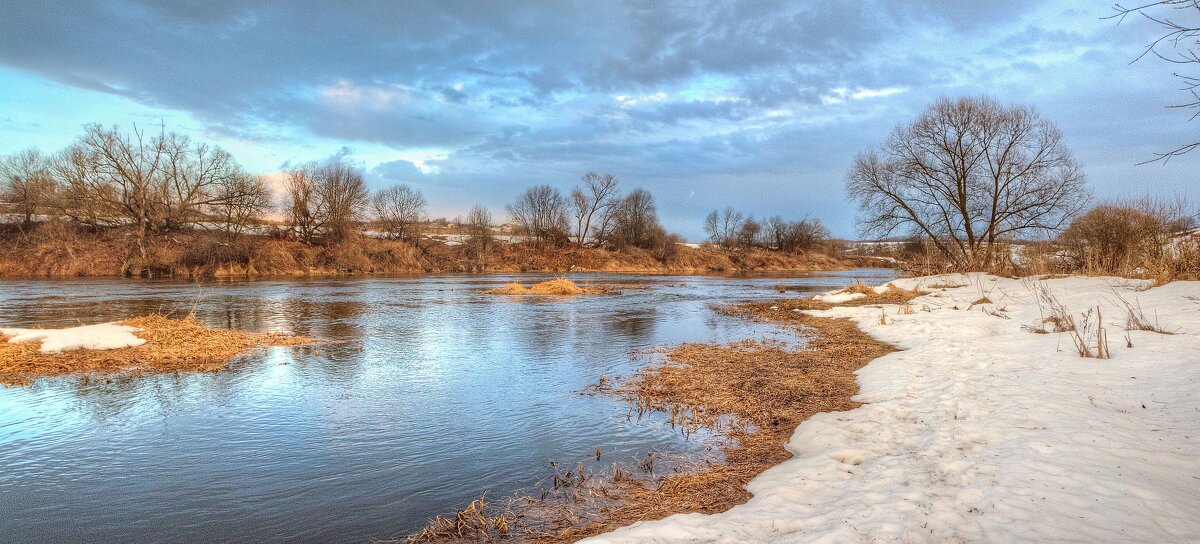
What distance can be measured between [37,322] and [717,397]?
1851 centimetres

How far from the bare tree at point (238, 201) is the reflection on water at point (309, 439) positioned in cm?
4459

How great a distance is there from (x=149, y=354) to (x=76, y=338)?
1.83 metres

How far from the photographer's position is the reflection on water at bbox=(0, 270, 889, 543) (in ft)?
15.2

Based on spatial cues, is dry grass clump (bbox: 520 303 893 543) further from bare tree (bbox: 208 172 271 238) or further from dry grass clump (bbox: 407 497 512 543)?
bare tree (bbox: 208 172 271 238)

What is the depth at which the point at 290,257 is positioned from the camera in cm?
5191

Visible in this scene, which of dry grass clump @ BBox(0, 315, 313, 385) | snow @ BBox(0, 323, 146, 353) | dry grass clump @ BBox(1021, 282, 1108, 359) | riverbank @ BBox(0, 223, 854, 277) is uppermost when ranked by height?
riverbank @ BBox(0, 223, 854, 277)

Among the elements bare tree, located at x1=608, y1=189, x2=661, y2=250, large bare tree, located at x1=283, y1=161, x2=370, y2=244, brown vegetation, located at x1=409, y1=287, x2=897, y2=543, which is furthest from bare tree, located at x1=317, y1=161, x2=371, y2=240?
brown vegetation, located at x1=409, y1=287, x2=897, y2=543

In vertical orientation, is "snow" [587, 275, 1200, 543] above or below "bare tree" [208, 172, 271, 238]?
below

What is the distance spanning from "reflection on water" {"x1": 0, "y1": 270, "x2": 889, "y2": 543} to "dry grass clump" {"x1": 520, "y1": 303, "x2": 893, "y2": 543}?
81cm

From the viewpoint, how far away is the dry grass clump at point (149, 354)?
993 cm

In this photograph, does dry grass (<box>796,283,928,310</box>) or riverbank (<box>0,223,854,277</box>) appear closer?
dry grass (<box>796,283,928,310</box>)

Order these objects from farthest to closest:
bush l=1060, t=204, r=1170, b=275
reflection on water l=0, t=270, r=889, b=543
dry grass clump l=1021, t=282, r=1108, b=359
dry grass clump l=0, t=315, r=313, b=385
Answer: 1. bush l=1060, t=204, r=1170, b=275
2. dry grass clump l=0, t=315, r=313, b=385
3. dry grass clump l=1021, t=282, r=1108, b=359
4. reflection on water l=0, t=270, r=889, b=543

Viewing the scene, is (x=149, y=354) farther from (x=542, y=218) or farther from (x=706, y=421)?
(x=542, y=218)

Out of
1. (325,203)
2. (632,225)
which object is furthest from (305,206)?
(632,225)
